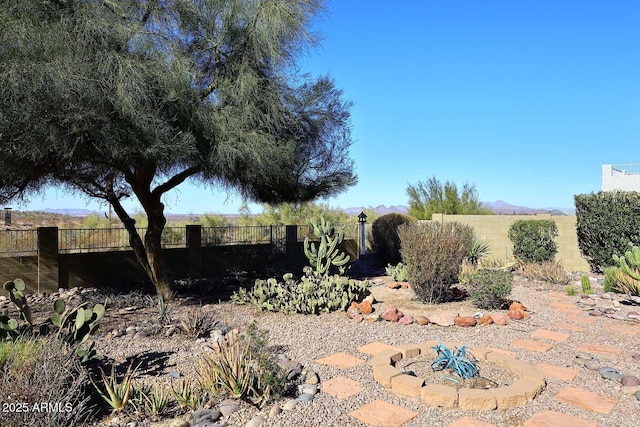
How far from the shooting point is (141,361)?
5641mm

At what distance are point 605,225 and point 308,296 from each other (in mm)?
9650

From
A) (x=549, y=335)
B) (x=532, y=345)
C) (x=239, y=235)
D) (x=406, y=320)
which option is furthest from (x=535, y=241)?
(x=239, y=235)

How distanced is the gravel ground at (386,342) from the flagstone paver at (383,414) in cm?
6

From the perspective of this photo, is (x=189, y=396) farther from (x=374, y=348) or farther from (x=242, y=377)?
(x=374, y=348)

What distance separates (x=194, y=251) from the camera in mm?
13133

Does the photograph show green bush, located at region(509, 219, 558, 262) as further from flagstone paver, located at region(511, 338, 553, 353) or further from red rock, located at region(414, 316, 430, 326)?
flagstone paver, located at region(511, 338, 553, 353)

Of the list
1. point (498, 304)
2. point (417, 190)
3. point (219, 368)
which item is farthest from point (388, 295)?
point (417, 190)

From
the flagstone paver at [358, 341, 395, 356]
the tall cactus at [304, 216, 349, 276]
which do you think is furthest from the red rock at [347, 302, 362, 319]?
the tall cactus at [304, 216, 349, 276]

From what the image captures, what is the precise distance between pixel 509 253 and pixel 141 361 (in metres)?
13.3

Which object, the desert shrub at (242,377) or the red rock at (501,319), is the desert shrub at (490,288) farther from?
the desert shrub at (242,377)

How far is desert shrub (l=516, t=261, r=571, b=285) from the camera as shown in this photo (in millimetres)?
11812

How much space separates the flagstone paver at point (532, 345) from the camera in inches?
239


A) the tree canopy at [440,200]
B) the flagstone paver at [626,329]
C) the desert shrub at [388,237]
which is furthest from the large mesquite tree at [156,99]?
the tree canopy at [440,200]

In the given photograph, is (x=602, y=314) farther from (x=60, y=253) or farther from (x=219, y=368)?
(x=60, y=253)
